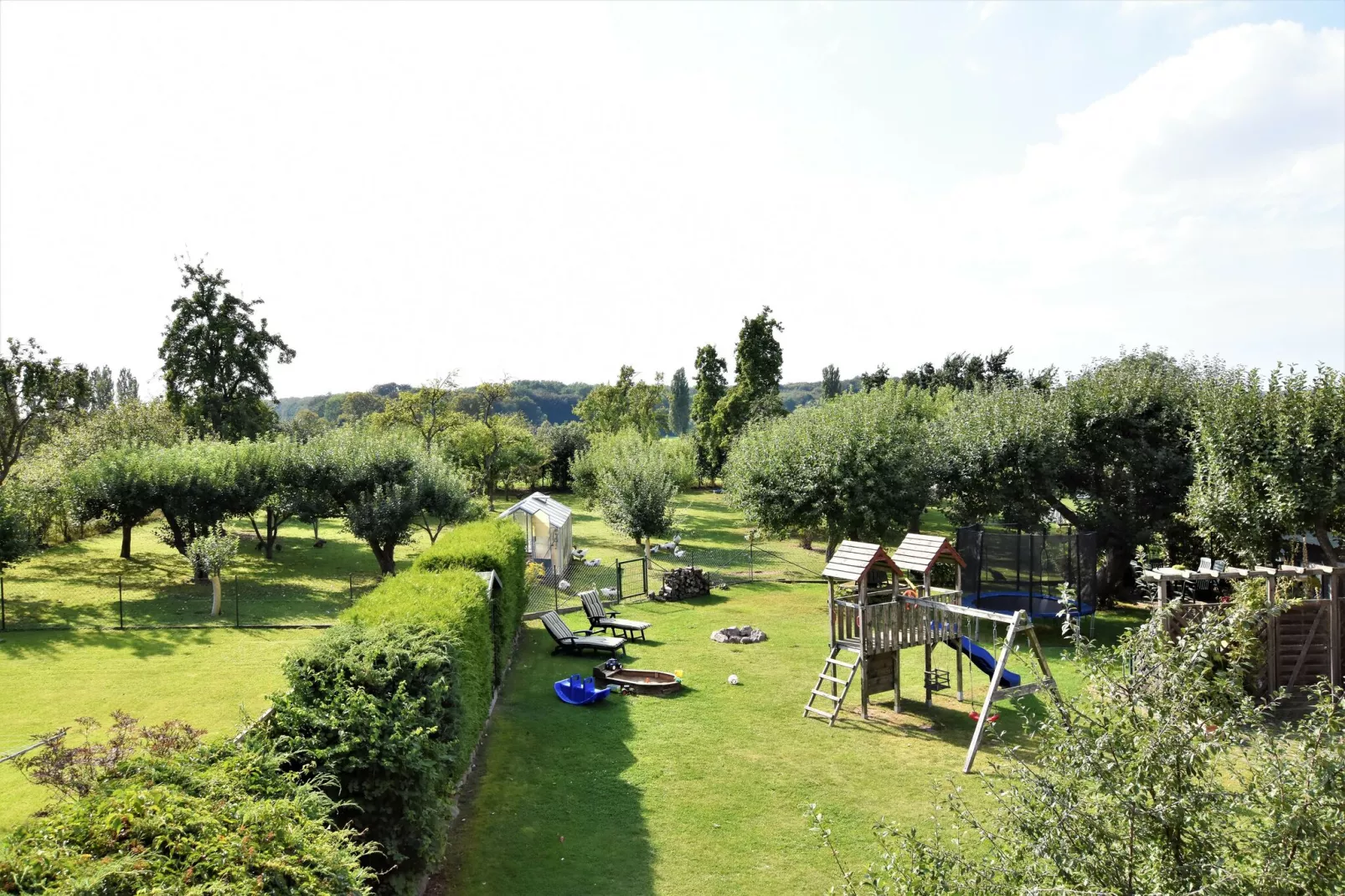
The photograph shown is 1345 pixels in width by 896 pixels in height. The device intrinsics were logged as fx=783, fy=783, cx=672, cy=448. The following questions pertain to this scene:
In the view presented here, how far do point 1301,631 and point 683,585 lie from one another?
603 inches

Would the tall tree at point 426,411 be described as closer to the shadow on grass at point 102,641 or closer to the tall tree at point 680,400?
the shadow on grass at point 102,641

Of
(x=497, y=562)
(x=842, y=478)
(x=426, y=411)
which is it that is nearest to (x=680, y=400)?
(x=426, y=411)

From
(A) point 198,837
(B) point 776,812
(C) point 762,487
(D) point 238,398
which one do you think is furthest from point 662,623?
(D) point 238,398

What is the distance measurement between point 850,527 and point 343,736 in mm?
18071

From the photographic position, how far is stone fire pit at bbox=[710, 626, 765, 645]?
18.9 m

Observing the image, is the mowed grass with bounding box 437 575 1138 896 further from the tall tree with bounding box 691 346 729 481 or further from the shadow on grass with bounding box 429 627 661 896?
the tall tree with bounding box 691 346 729 481

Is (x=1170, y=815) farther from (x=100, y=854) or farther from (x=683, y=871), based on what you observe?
(x=683, y=871)

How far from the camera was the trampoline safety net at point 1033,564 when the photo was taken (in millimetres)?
20125

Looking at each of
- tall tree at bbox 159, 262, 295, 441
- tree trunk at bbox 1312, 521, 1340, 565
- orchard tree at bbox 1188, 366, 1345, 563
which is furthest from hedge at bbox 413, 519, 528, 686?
tall tree at bbox 159, 262, 295, 441

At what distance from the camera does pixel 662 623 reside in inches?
841

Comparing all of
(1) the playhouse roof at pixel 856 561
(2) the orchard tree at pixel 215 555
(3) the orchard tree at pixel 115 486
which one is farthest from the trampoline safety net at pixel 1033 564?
(3) the orchard tree at pixel 115 486

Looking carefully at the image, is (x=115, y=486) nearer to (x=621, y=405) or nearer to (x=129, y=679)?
(x=129, y=679)

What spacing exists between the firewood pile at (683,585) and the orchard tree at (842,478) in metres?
2.56

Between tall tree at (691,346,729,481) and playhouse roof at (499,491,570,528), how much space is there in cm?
2532
